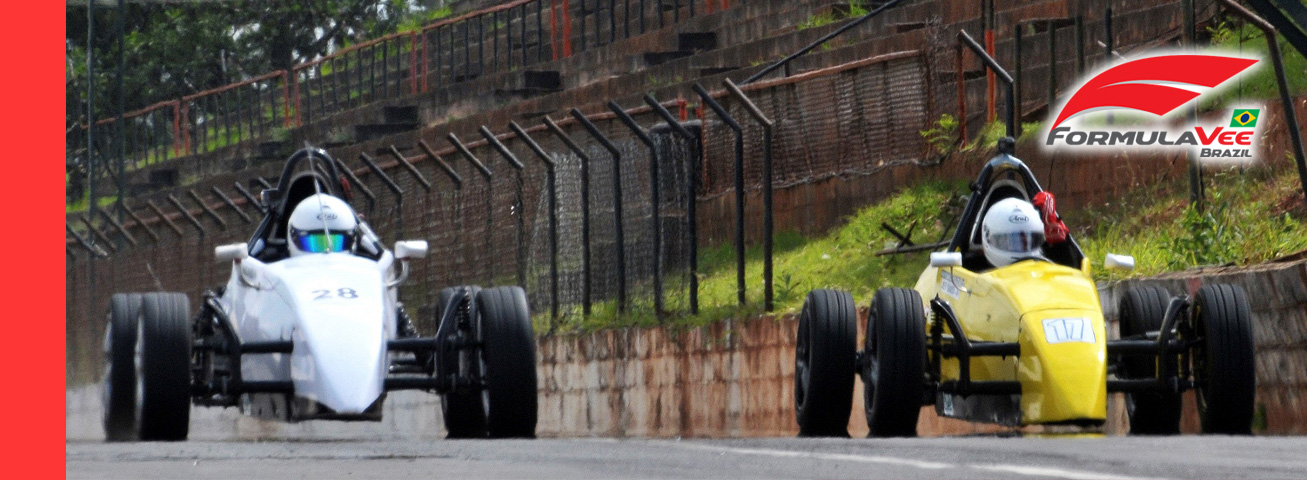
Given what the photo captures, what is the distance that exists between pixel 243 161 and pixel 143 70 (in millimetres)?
13885

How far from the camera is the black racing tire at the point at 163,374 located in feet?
44.6

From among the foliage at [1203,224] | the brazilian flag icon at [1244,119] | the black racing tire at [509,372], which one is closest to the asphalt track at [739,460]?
the black racing tire at [509,372]

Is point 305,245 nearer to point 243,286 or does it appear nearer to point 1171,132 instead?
point 243,286

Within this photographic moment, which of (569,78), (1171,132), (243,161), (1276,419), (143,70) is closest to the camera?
(1276,419)

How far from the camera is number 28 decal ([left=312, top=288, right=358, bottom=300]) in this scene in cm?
1402

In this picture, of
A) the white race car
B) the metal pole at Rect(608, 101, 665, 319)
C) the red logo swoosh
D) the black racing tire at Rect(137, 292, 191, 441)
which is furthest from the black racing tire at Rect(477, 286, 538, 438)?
the red logo swoosh

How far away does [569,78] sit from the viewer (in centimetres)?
3550

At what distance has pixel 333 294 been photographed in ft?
46.1

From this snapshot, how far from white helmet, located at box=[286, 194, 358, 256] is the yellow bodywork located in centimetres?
373

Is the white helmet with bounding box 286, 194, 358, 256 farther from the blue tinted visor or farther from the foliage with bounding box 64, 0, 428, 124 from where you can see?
the foliage with bounding box 64, 0, 428, 124

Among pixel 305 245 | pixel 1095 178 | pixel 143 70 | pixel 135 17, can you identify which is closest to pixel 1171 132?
pixel 1095 178

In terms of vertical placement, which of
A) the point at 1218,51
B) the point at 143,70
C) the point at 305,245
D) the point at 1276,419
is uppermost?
the point at 143,70

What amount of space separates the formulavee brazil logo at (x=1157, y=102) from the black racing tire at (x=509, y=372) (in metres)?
5.72

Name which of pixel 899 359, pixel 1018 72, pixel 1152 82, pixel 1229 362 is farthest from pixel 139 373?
pixel 1018 72
